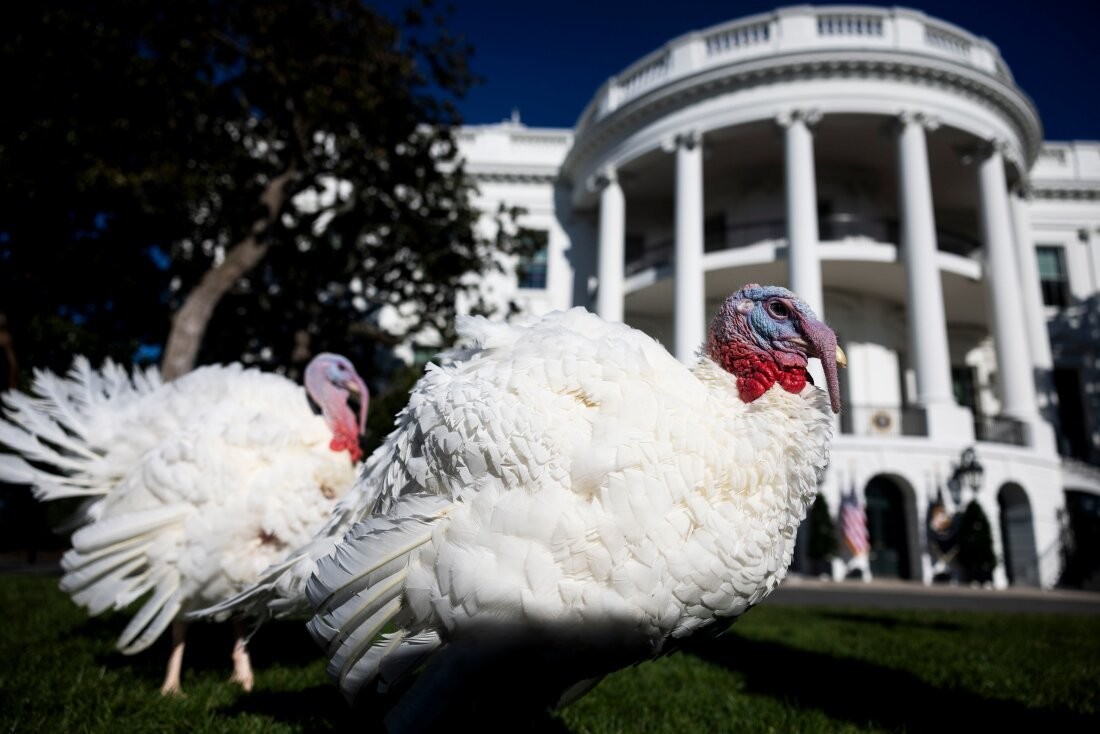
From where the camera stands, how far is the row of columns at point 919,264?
16453 millimetres

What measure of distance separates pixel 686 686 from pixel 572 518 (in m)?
2.83

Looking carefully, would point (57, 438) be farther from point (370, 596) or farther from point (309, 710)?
point (370, 596)

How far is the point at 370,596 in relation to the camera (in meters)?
2.07

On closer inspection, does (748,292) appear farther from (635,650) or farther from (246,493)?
(246,493)

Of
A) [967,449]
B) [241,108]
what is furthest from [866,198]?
[241,108]

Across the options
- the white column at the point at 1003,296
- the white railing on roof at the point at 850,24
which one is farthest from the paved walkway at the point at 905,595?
the white railing on roof at the point at 850,24

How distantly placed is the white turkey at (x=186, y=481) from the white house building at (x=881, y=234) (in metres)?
12.8

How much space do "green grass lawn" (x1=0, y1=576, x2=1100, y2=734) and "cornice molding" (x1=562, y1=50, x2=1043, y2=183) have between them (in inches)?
649

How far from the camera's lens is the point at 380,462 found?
2643mm

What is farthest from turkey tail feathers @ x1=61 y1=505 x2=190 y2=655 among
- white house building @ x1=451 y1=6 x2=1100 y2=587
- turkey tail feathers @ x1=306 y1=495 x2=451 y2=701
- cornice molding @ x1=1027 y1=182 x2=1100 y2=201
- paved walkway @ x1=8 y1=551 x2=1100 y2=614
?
cornice molding @ x1=1027 y1=182 x2=1100 y2=201

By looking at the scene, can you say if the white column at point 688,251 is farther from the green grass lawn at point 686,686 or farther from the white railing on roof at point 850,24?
the green grass lawn at point 686,686

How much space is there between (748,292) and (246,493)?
282cm

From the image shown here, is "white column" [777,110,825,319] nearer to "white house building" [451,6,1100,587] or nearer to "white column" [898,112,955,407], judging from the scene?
"white house building" [451,6,1100,587]

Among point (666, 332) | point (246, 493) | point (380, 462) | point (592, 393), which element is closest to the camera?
point (592, 393)
